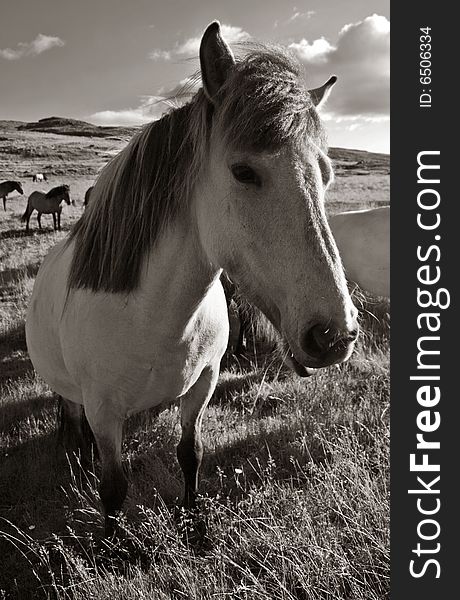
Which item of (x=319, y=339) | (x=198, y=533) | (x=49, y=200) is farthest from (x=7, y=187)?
(x=319, y=339)

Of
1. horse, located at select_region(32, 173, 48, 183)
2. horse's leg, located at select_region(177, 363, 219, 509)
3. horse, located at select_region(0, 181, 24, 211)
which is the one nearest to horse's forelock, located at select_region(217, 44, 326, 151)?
horse's leg, located at select_region(177, 363, 219, 509)

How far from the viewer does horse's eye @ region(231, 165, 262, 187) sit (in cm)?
161

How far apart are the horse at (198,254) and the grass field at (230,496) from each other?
1.21 ft

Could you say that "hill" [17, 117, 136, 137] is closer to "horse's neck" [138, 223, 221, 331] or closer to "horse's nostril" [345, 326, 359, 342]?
"horse's neck" [138, 223, 221, 331]

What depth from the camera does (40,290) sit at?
3.51 m

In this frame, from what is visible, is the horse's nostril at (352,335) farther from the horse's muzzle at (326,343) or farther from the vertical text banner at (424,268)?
the vertical text banner at (424,268)

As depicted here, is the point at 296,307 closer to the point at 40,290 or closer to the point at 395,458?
the point at 395,458

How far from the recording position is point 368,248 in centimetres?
686

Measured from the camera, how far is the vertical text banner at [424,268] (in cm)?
207

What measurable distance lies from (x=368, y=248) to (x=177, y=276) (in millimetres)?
5300

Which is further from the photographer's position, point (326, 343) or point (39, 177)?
point (39, 177)

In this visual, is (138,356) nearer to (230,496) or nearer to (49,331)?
(49,331)

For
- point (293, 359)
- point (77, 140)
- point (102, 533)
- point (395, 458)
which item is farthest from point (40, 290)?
point (77, 140)

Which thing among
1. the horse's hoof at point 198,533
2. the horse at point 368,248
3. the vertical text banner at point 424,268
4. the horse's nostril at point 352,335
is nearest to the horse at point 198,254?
the horse's nostril at point 352,335
